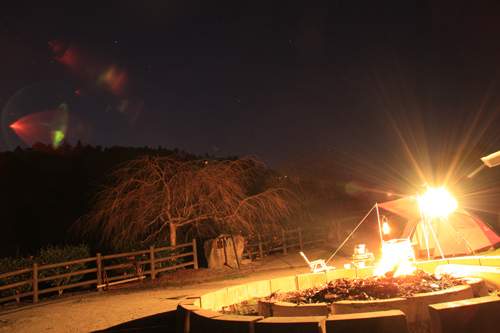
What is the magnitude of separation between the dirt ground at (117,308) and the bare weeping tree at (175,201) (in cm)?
211

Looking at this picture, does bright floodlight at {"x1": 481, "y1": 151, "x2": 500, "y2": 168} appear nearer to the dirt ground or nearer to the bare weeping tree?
the dirt ground

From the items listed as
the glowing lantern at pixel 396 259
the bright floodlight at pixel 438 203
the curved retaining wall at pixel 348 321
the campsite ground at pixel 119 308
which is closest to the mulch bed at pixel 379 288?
the glowing lantern at pixel 396 259

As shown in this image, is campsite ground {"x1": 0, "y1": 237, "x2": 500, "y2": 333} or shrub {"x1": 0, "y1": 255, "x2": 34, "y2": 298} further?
shrub {"x1": 0, "y1": 255, "x2": 34, "y2": 298}

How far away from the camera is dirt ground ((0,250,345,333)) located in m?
5.61

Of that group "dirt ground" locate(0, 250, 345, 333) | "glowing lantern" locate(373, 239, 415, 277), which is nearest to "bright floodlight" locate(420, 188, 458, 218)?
"glowing lantern" locate(373, 239, 415, 277)

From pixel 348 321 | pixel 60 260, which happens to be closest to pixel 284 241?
pixel 60 260

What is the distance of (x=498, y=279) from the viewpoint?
462 centimetres

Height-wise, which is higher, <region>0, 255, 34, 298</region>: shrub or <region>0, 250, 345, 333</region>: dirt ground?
<region>0, 255, 34, 298</region>: shrub

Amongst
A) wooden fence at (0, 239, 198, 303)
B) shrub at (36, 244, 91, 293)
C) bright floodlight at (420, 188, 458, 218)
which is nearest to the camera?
wooden fence at (0, 239, 198, 303)

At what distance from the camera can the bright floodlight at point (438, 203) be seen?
31.5 feet

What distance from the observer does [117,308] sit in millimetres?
6910

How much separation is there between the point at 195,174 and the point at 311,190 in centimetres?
1588

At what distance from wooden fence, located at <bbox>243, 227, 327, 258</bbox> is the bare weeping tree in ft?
7.41

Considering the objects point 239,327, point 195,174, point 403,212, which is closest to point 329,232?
point 403,212
